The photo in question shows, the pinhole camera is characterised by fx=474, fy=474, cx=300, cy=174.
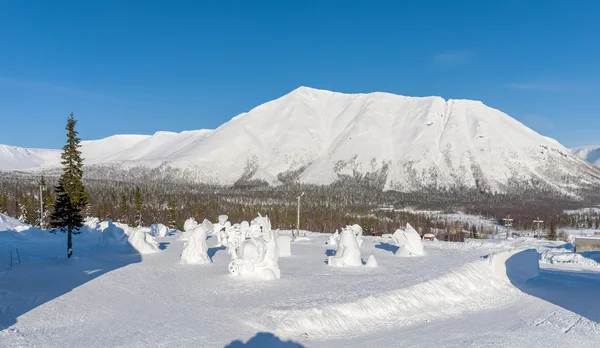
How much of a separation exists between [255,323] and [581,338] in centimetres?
1276

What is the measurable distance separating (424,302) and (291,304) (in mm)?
7249

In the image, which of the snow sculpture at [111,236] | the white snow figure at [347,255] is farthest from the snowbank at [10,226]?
the white snow figure at [347,255]

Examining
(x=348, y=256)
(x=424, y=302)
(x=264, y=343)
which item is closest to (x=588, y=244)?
(x=348, y=256)

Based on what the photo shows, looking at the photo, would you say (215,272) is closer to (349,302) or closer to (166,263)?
(166,263)

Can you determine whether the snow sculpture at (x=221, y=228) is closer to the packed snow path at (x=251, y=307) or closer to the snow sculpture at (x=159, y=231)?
the snow sculpture at (x=159, y=231)

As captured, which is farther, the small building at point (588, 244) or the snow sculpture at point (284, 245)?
the small building at point (588, 244)

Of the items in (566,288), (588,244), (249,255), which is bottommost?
(566,288)

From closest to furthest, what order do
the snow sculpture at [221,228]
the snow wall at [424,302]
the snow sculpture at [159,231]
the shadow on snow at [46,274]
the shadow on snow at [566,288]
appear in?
1. the shadow on snow at [46,274]
2. the snow wall at [424,302]
3. the shadow on snow at [566,288]
4. the snow sculpture at [221,228]
5. the snow sculpture at [159,231]

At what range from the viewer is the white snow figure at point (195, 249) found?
2914 centimetres

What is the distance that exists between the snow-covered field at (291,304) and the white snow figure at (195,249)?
74 centimetres

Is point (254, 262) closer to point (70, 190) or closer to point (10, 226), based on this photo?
point (70, 190)

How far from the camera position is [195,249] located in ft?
96.3

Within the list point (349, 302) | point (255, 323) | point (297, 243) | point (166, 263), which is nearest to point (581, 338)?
point (349, 302)

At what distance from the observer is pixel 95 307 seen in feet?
57.1
